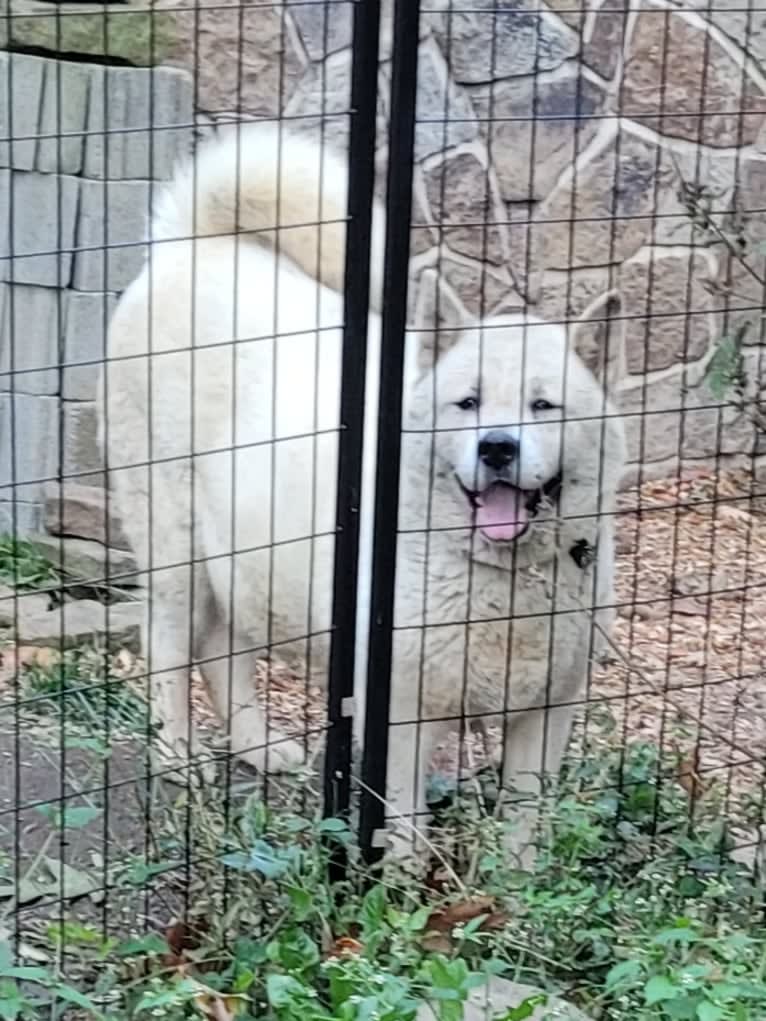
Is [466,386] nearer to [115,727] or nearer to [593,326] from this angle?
[593,326]

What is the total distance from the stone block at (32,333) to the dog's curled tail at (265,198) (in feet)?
2.77

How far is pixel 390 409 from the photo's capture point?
3209 mm

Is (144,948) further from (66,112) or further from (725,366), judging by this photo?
(66,112)

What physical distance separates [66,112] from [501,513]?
2.12 m

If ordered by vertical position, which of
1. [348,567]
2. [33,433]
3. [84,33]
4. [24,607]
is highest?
[84,33]

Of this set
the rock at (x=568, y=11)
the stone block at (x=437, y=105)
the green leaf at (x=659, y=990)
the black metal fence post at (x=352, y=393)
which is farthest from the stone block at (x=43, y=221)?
the green leaf at (x=659, y=990)

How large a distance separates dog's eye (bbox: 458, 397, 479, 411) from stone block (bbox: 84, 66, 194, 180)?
1.67m

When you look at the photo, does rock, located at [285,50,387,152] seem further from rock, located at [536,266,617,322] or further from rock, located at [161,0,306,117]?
rock, located at [536,266,617,322]

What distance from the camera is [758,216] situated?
565 cm

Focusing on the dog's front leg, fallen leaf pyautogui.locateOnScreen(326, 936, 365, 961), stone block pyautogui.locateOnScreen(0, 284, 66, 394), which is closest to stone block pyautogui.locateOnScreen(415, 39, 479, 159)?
stone block pyautogui.locateOnScreen(0, 284, 66, 394)

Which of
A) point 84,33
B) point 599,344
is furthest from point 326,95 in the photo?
point 599,344

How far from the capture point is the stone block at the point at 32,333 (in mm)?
5059

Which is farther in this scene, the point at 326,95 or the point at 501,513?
the point at 326,95

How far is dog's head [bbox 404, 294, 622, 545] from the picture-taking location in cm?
348
